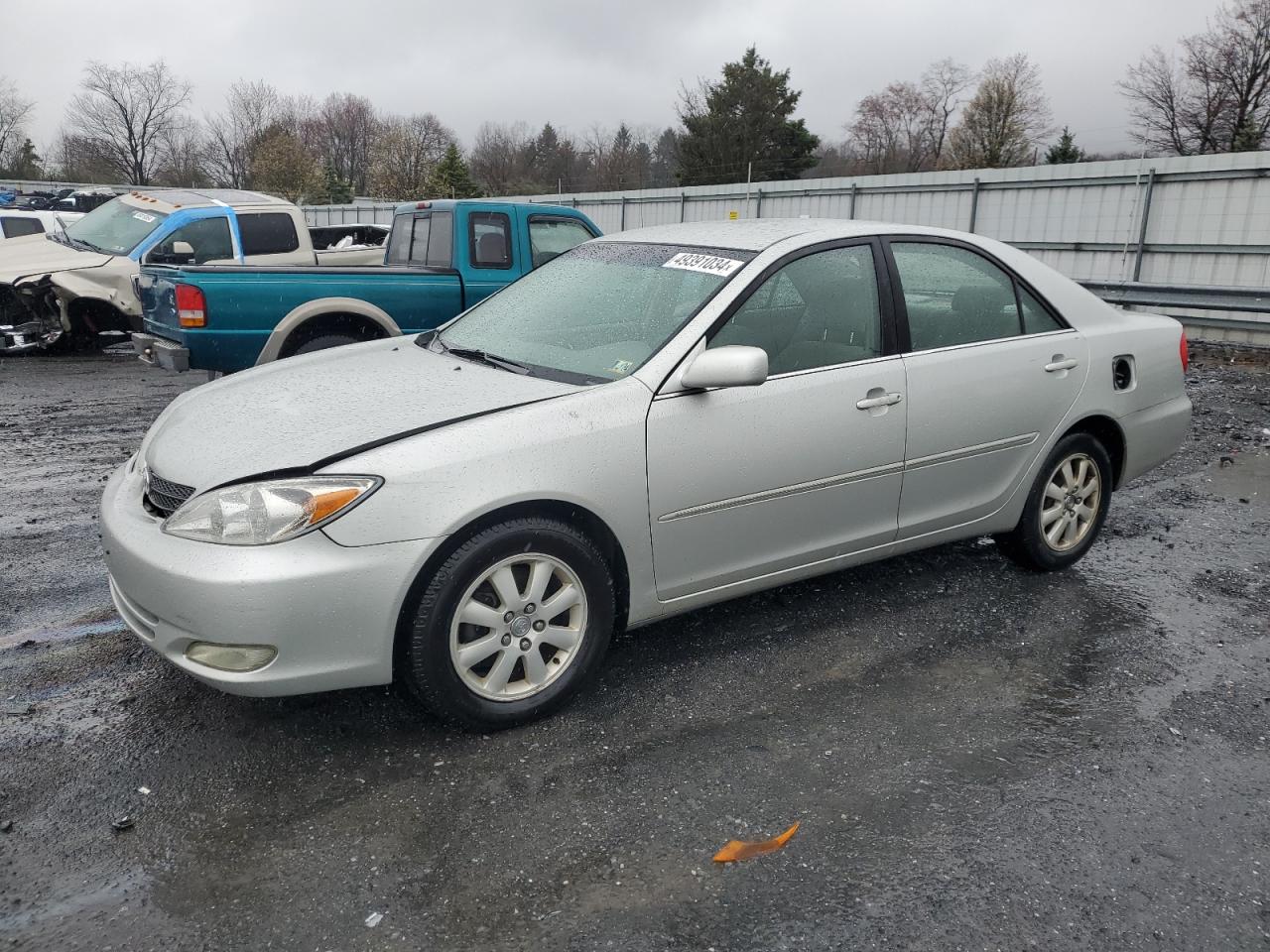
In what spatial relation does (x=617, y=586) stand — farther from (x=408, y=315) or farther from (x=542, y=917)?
(x=408, y=315)

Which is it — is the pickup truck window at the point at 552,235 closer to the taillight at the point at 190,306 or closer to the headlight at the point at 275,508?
the taillight at the point at 190,306

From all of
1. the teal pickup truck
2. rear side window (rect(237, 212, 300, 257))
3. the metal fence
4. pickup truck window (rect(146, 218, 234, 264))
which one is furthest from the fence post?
pickup truck window (rect(146, 218, 234, 264))

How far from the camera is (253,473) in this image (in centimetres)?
295

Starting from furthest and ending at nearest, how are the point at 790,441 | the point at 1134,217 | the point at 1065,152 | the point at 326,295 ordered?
the point at 1065,152 → the point at 1134,217 → the point at 326,295 → the point at 790,441

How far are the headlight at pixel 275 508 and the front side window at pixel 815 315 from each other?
4.70 ft

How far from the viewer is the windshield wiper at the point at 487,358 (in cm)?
367

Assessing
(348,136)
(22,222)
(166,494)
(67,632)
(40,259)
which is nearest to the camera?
(166,494)

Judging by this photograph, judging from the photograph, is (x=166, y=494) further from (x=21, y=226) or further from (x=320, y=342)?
(x=21, y=226)

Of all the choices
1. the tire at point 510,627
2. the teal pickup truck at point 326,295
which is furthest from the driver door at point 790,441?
the teal pickup truck at point 326,295

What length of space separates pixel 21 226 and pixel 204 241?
6786 mm

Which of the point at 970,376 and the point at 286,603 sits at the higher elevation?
the point at 970,376

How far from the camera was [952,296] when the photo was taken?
14.0ft

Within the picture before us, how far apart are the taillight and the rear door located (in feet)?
17.5

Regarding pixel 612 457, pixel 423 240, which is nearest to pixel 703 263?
pixel 612 457
